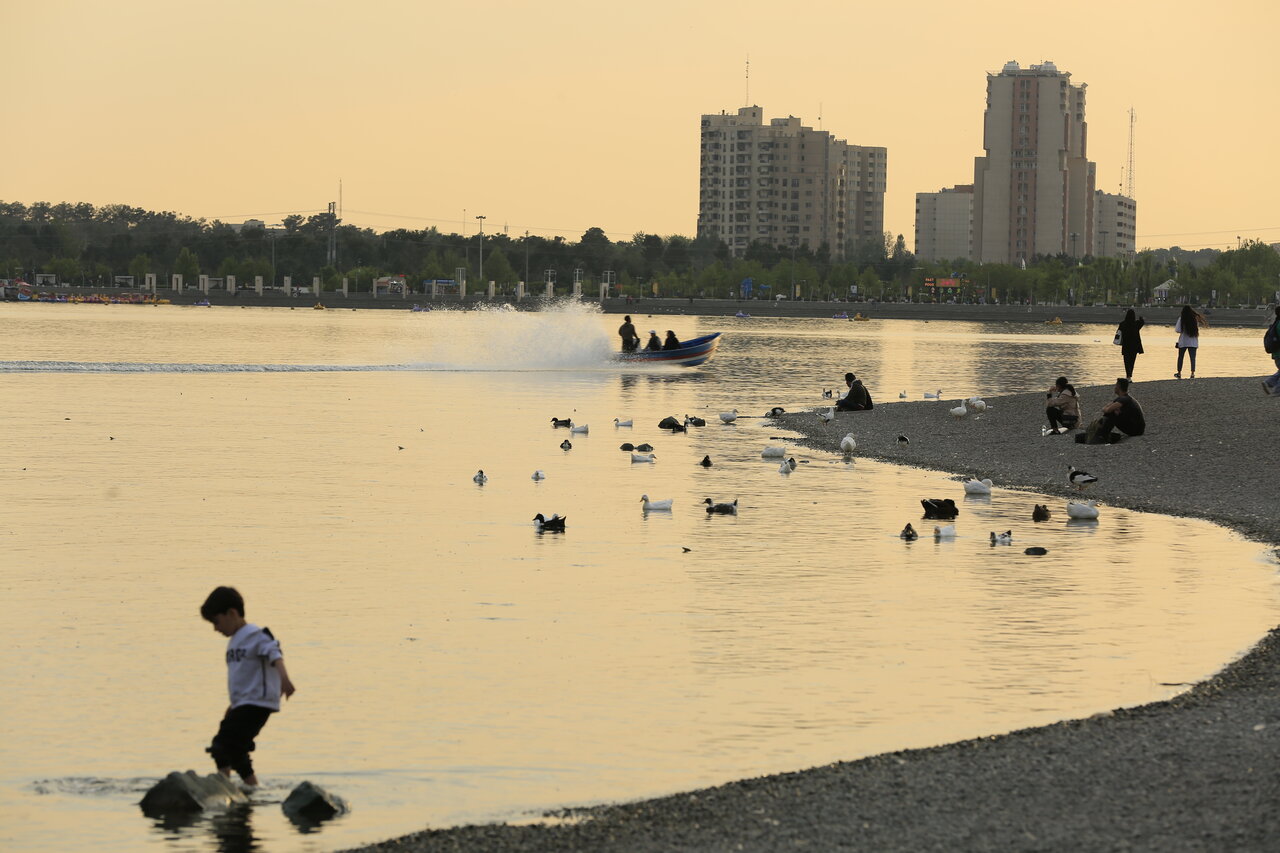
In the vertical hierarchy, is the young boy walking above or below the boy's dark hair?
below

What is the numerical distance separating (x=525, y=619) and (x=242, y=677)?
260 inches

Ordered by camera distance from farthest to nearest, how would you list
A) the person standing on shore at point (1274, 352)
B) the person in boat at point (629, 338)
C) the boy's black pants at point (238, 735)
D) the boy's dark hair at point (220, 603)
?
the person in boat at point (629, 338), the person standing on shore at point (1274, 352), the boy's black pants at point (238, 735), the boy's dark hair at point (220, 603)

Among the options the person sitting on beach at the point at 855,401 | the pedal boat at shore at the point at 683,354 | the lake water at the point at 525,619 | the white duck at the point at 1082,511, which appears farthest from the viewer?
the pedal boat at shore at the point at 683,354

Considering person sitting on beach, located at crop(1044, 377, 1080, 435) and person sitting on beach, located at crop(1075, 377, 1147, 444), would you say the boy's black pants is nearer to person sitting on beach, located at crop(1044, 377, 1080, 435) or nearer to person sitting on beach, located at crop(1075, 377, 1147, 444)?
person sitting on beach, located at crop(1075, 377, 1147, 444)

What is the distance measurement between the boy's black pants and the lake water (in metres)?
0.51

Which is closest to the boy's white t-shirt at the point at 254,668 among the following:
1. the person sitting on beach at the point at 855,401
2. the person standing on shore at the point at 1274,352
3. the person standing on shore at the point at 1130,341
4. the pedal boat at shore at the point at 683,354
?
the person standing on shore at the point at 1274,352

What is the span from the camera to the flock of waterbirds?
24016 mm

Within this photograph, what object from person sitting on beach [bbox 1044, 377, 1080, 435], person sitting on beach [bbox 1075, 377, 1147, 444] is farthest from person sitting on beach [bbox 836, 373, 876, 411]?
person sitting on beach [bbox 1075, 377, 1147, 444]

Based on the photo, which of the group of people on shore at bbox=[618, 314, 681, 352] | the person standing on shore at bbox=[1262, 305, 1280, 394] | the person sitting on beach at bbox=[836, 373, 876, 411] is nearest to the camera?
the person standing on shore at bbox=[1262, 305, 1280, 394]

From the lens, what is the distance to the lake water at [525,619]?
1255 centimetres

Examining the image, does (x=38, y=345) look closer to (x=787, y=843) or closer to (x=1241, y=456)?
(x=1241, y=456)

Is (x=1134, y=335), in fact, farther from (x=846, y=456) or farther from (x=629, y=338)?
(x=629, y=338)

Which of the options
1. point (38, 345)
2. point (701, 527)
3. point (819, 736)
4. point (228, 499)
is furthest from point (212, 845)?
point (38, 345)

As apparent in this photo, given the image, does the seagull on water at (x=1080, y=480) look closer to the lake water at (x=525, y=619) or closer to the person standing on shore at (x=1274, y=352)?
the lake water at (x=525, y=619)
